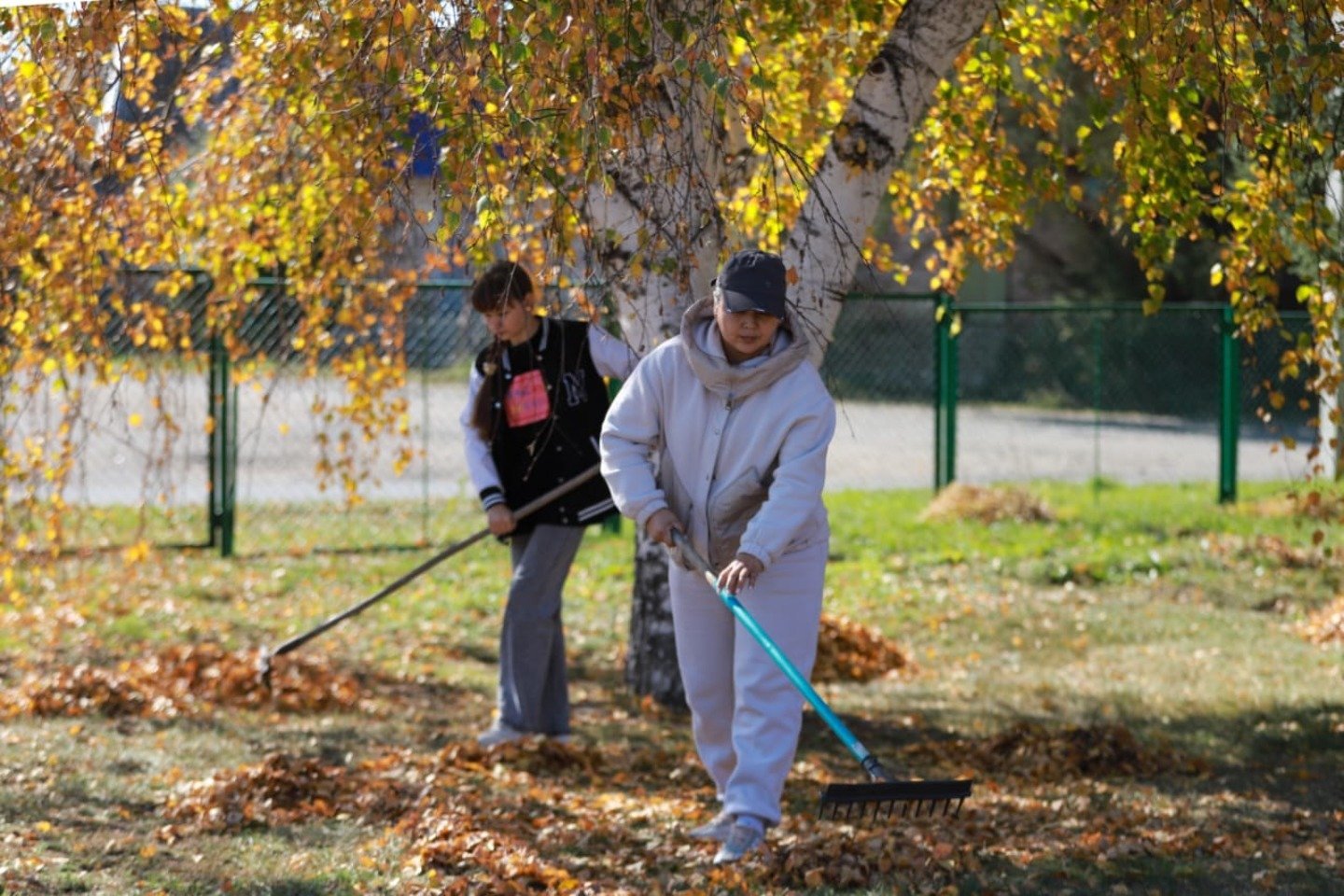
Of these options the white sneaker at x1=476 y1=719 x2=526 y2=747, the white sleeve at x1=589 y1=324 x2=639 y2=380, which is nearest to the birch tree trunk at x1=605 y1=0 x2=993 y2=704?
the white sleeve at x1=589 y1=324 x2=639 y2=380

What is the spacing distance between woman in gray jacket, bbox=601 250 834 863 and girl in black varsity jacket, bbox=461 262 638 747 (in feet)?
4.11

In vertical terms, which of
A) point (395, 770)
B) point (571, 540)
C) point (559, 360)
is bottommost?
point (395, 770)

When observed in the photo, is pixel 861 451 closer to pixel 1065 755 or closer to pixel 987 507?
pixel 987 507

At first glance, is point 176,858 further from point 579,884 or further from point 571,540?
point 571,540

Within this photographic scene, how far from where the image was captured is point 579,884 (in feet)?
15.6

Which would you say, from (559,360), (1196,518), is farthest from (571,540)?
(1196,518)

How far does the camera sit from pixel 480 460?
6.45m

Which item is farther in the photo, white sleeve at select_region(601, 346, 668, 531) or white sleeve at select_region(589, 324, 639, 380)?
white sleeve at select_region(589, 324, 639, 380)

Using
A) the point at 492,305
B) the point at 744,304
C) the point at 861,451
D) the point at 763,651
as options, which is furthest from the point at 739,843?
the point at 861,451

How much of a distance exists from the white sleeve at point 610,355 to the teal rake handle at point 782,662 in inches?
53.1

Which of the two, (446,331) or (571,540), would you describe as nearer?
(571,540)

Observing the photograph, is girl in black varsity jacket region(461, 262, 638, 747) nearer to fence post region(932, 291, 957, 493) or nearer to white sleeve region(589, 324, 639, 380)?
white sleeve region(589, 324, 639, 380)

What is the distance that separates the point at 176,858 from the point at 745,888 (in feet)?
5.51

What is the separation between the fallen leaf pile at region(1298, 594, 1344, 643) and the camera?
9.04 meters
